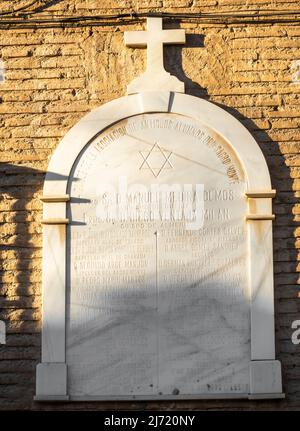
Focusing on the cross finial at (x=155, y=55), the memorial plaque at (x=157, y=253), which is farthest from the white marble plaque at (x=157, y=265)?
the cross finial at (x=155, y=55)

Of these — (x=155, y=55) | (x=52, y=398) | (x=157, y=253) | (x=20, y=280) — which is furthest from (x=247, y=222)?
(x=52, y=398)

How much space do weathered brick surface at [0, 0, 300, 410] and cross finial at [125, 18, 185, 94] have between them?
0.11 meters

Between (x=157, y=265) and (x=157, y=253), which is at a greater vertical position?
(x=157, y=253)

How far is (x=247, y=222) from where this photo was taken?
30.9 feet

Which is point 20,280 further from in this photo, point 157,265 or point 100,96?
point 100,96

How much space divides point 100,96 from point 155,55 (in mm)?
710

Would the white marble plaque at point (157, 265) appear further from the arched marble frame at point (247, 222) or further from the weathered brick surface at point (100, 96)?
the weathered brick surface at point (100, 96)

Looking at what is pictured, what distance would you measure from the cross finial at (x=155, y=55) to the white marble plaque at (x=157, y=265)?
325 mm

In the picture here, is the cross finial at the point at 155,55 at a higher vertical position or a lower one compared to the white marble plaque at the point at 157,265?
higher

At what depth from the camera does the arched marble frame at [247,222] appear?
30.1 ft

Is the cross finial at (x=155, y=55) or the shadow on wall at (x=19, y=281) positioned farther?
the cross finial at (x=155, y=55)

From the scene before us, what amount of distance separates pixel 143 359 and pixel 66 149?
2.26 meters

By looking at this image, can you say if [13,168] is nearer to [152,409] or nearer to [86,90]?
[86,90]

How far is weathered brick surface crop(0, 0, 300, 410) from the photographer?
30.9 feet
